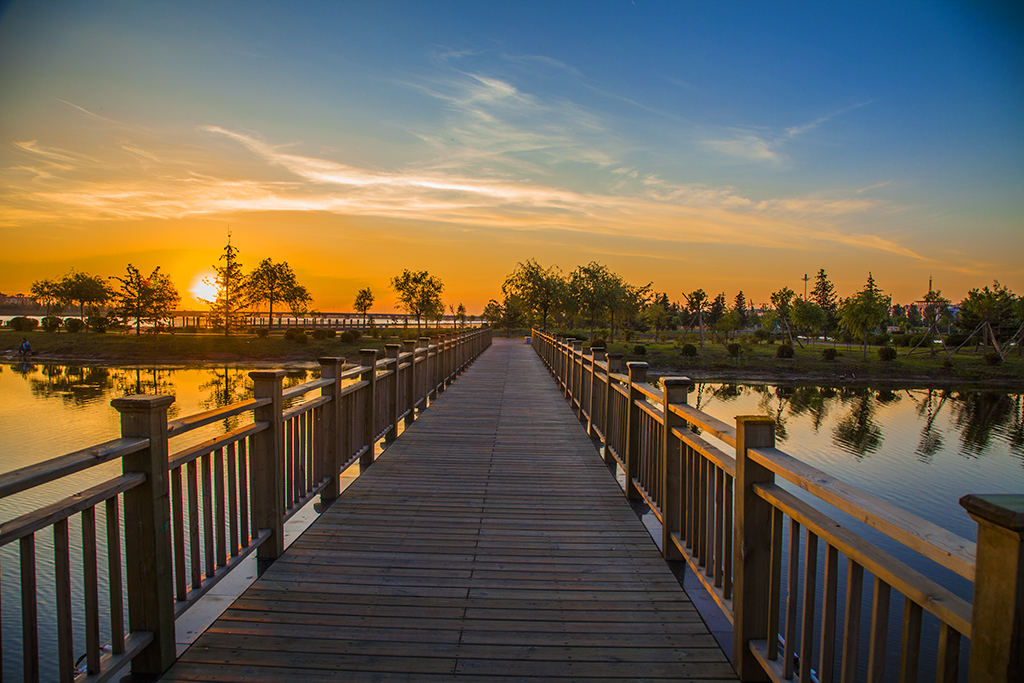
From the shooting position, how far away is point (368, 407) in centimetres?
609

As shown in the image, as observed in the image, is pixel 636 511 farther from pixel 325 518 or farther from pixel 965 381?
pixel 965 381

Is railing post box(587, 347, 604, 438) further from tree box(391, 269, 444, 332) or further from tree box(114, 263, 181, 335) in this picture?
tree box(391, 269, 444, 332)

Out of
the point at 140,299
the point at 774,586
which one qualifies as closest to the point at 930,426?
the point at 774,586

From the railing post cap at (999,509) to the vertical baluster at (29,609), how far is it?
2661 millimetres

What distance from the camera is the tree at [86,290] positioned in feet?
197

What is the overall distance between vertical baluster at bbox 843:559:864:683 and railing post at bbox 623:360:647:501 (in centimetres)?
317

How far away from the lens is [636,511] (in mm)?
4926

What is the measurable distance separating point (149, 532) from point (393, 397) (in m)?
4.96

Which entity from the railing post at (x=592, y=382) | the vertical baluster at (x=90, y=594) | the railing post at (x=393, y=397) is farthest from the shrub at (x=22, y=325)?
the vertical baluster at (x=90, y=594)

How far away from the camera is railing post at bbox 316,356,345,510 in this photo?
15.6 ft

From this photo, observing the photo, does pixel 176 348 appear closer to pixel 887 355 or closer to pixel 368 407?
pixel 368 407

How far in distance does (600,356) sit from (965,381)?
34883 millimetres

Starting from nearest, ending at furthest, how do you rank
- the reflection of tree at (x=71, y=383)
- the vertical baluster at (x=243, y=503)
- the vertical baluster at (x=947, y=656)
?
1. the vertical baluster at (x=947, y=656)
2. the vertical baluster at (x=243, y=503)
3. the reflection of tree at (x=71, y=383)

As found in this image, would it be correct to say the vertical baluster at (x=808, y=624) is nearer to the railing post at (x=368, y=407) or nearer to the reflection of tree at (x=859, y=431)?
the railing post at (x=368, y=407)
